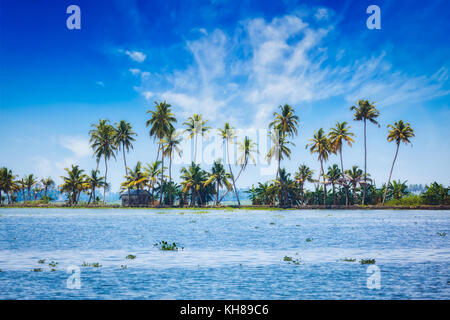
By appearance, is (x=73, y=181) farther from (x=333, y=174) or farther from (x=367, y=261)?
(x=367, y=261)

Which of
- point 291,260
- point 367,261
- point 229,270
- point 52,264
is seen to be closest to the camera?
point 229,270

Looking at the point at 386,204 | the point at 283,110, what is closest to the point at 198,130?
the point at 283,110

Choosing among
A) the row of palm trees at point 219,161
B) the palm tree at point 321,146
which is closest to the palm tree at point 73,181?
the row of palm trees at point 219,161

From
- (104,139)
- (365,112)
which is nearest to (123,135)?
(104,139)

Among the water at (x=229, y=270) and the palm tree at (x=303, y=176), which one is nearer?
the water at (x=229, y=270)

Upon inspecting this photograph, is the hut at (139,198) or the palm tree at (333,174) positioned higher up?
the palm tree at (333,174)

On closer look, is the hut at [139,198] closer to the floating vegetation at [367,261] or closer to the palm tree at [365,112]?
the palm tree at [365,112]

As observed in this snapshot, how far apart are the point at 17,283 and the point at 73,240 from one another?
15566 millimetres

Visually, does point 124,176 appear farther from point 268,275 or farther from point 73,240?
point 268,275

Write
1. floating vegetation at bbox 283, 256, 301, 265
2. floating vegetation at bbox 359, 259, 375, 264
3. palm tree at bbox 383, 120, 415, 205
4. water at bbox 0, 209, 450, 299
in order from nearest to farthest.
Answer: water at bbox 0, 209, 450, 299 → floating vegetation at bbox 359, 259, 375, 264 → floating vegetation at bbox 283, 256, 301, 265 → palm tree at bbox 383, 120, 415, 205

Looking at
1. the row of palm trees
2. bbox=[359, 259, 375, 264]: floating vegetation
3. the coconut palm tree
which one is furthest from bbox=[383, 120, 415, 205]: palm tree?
bbox=[359, 259, 375, 264]: floating vegetation

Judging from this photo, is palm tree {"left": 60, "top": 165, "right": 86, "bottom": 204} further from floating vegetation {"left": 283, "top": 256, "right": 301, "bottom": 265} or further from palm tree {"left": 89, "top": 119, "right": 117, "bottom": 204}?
floating vegetation {"left": 283, "top": 256, "right": 301, "bottom": 265}
